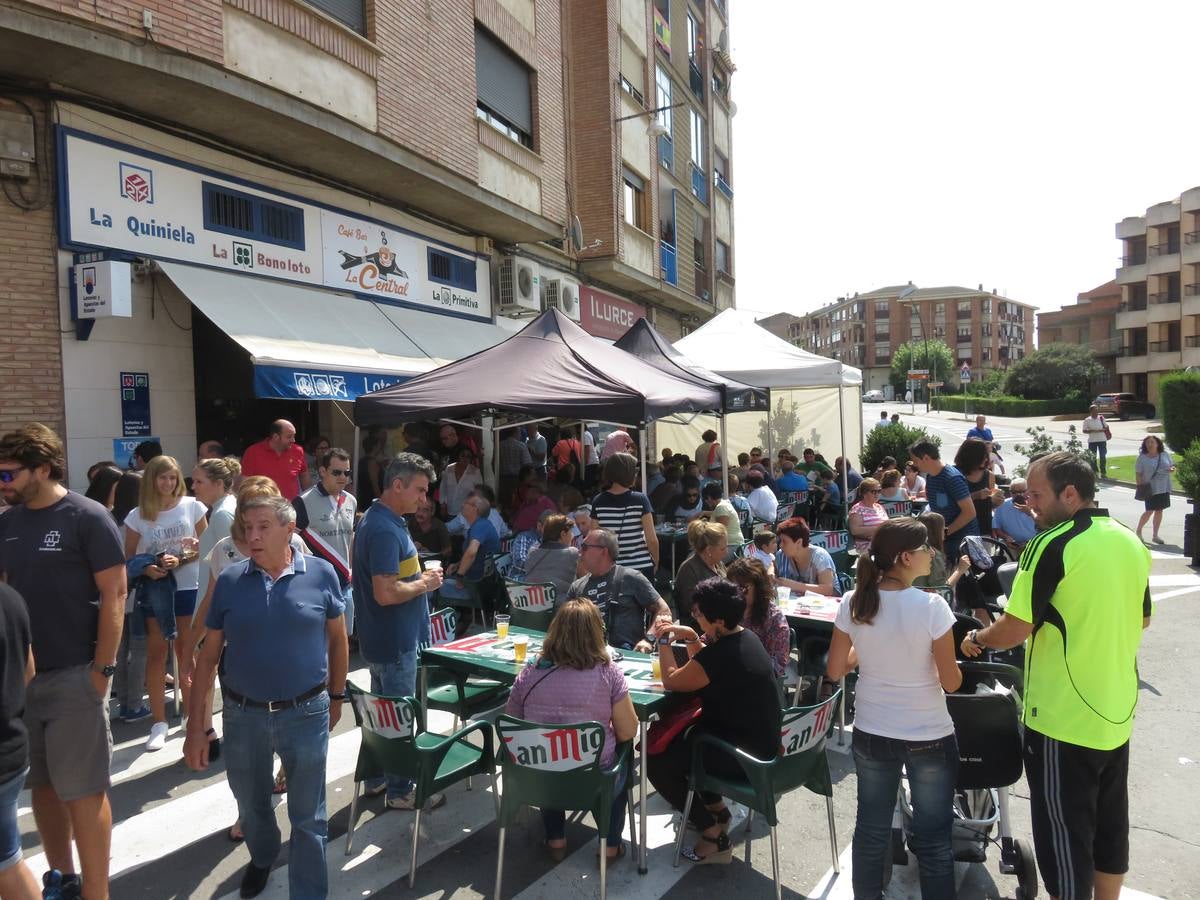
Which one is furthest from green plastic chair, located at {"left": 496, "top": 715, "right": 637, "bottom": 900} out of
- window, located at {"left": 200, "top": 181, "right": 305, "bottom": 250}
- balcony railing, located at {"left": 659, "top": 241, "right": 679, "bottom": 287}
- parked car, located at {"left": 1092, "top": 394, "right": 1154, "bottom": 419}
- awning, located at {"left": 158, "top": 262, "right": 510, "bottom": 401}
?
parked car, located at {"left": 1092, "top": 394, "right": 1154, "bottom": 419}

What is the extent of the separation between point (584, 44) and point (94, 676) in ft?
60.0

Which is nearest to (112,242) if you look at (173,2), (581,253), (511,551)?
(173,2)

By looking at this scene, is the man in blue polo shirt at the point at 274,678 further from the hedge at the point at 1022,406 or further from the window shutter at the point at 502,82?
the hedge at the point at 1022,406

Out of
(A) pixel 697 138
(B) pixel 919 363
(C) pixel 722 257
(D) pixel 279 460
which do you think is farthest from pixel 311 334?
(B) pixel 919 363

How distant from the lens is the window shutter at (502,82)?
43.9 ft

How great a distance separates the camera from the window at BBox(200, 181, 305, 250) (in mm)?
9062

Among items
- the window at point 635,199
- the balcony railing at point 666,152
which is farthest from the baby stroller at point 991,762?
the balcony railing at point 666,152

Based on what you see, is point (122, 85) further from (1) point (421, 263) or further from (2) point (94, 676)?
(2) point (94, 676)

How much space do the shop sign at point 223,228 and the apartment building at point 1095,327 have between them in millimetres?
60462

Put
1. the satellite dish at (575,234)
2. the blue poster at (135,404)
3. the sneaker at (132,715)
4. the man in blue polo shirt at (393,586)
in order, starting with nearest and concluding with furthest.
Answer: the man in blue polo shirt at (393,586)
the sneaker at (132,715)
the blue poster at (135,404)
the satellite dish at (575,234)

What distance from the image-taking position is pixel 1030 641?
10.2 feet

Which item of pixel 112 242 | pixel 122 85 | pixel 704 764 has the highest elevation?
pixel 122 85

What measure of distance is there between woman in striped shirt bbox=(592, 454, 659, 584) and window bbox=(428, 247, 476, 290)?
285 inches

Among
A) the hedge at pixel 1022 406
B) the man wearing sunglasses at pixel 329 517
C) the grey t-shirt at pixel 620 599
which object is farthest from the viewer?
the hedge at pixel 1022 406
